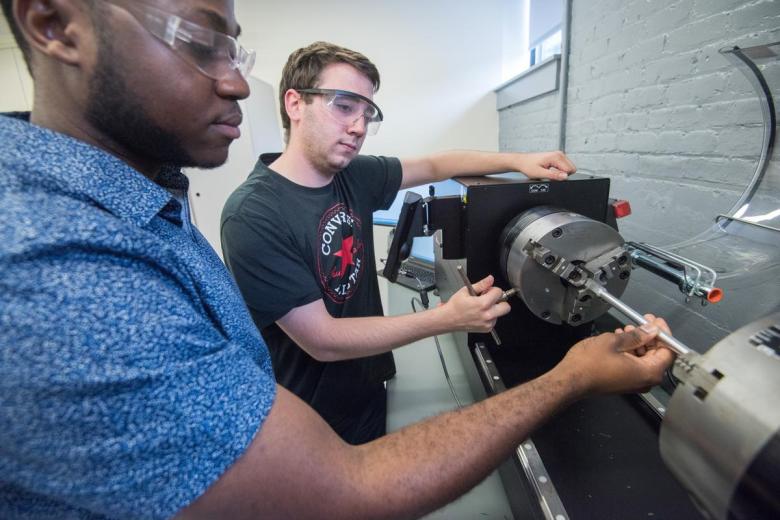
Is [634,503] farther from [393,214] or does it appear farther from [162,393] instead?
[393,214]

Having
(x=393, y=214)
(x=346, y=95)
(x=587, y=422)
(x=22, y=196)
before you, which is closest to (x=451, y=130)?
(x=393, y=214)

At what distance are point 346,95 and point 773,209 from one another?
3.21ft

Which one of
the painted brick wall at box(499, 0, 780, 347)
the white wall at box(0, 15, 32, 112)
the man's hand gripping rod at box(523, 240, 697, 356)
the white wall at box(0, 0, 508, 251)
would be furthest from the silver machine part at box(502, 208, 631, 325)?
the white wall at box(0, 15, 32, 112)

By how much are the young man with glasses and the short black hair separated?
43cm

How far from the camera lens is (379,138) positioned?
2.80m

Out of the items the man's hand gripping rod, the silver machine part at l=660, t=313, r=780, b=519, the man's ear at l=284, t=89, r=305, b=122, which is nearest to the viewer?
the silver machine part at l=660, t=313, r=780, b=519

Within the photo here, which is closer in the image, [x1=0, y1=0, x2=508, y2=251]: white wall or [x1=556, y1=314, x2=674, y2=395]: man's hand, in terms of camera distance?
[x1=556, y1=314, x2=674, y2=395]: man's hand

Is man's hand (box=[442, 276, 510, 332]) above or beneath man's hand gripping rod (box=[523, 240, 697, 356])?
beneath

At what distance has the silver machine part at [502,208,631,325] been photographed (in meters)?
0.61

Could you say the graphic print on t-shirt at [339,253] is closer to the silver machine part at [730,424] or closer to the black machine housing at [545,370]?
the black machine housing at [545,370]

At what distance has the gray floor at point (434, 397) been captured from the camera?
0.68m

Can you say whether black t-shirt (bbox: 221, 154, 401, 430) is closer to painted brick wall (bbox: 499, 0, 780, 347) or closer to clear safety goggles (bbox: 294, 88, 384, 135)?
clear safety goggles (bbox: 294, 88, 384, 135)

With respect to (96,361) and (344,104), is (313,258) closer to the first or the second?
(344,104)

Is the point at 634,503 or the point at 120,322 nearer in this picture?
the point at 120,322
